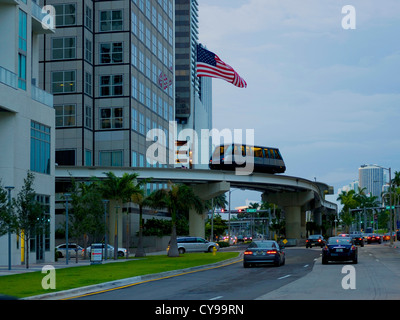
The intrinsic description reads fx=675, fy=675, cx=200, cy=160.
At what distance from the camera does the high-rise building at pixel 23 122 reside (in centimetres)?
4356

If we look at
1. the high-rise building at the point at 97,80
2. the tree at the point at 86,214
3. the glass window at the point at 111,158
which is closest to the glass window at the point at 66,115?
the high-rise building at the point at 97,80

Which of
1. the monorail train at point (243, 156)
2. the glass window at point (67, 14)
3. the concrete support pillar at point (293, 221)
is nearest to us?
the monorail train at point (243, 156)

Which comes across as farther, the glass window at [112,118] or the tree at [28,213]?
the glass window at [112,118]

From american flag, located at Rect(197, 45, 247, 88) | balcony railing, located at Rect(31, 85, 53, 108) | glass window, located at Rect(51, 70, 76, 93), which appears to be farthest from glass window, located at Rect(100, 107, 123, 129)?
balcony railing, located at Rect(31, 85, 53, 108)

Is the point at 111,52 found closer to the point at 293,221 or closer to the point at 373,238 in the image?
the point at 293,221

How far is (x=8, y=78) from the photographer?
43.2 meters

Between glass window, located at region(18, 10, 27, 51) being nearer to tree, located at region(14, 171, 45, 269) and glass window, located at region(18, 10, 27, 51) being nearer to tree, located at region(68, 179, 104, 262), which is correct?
tree, located at region(68, 179, 104, 262)

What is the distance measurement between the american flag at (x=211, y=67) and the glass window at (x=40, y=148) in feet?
50.4

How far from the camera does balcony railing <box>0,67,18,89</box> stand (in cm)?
4238

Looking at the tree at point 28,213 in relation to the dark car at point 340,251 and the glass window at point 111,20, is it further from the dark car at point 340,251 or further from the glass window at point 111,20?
the glass window at point 111,20

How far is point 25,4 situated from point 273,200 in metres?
59.9
